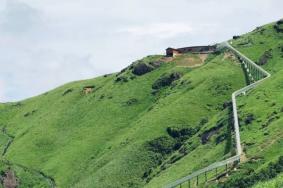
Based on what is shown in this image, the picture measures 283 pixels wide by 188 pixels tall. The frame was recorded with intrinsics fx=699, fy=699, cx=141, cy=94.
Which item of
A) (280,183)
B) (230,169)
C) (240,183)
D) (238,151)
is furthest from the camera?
(238,151)

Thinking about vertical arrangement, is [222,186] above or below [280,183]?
below

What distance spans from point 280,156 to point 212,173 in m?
26.2

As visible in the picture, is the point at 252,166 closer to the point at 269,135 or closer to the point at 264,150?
the point at 264,150

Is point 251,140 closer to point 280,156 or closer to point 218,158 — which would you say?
point 218,158

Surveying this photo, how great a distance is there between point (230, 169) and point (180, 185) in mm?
19470

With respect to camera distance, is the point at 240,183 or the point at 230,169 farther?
the point at 230,169

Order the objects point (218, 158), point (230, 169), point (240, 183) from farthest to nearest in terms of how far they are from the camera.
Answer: point (218, 158) < point (230, 169) < point (240, 183)

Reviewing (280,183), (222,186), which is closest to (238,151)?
(222,186)

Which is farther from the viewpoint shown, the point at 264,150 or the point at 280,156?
the point at 264,150

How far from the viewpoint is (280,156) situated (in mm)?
156750

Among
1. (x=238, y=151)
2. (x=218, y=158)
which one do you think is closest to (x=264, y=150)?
(x=238, y=151)

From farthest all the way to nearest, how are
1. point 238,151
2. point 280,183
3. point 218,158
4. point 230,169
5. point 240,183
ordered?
point 218,158 → point 238,151 → point 230,169 → point 240,183 → point 280,183

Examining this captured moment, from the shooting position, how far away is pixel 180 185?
605ft

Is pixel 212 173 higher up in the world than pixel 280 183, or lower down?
lower down
